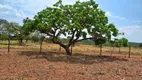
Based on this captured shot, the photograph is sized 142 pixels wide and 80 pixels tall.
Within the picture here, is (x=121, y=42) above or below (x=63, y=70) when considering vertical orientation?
above

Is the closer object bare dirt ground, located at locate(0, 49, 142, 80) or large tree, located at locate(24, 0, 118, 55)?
bare dirt ground, located at locate(0, 49, 142, 80)

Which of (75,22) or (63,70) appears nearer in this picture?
(63,70)

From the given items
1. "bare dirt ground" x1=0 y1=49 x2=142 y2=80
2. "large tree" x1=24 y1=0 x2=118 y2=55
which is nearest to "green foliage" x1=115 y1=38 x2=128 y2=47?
"large tree" x1=24 y1=0 x2=118 y2=55

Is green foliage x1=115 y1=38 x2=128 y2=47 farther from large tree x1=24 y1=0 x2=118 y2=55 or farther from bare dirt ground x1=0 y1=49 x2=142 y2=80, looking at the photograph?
bare dirt ground x1=0 y1=49 x2=142 y2=80

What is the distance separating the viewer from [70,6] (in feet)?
98.7

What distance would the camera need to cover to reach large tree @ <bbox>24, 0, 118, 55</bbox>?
28.0 m

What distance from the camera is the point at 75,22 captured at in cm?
2769

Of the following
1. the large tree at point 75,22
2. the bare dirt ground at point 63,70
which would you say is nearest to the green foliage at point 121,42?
the large tree at point 75,22

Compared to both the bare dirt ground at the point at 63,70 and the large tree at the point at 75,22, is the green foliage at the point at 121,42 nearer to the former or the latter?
the large tree at the point at 75,22

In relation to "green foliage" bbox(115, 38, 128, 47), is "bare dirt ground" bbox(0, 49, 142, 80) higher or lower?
lower

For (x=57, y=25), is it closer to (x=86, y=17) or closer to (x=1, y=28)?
(x=86, y=17)

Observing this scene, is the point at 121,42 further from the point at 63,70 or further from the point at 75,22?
the point at 63,70

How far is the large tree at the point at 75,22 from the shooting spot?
2805 centimetres

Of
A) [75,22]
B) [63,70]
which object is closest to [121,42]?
[75,22]
